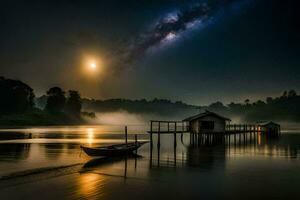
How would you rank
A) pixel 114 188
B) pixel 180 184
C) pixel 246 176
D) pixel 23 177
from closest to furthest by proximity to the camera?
1. pixel 114 188
2. pixel 180 184
3. pixel 23 177
4. pixel 246 176

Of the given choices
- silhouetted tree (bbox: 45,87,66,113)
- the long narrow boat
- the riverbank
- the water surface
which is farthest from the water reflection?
silhouetted tree (bbox: 45,87,66,113)

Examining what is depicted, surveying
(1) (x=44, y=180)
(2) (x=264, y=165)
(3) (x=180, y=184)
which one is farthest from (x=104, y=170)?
(2) (x=264, y=165)

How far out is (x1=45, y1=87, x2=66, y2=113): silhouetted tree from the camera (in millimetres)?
176925

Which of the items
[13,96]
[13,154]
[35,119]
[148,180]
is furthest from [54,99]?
[148,180]

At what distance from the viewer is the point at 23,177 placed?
21219 millimetres

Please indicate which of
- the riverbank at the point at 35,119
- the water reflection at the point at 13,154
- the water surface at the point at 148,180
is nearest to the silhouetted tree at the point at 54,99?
the riverbank at the point at 35,119

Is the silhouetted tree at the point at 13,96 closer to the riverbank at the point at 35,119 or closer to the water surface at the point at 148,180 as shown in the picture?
the riverbank at the point at 35,119

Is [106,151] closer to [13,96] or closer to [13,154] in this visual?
[13,154]

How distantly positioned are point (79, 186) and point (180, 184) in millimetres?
6304

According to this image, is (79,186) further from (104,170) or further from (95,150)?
(95,150)

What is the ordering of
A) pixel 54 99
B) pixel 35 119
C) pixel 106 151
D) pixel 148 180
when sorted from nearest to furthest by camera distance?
pixel 148 180, pixel 106 151, pixel 35 119, pixel 54 99

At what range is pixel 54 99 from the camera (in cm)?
17862

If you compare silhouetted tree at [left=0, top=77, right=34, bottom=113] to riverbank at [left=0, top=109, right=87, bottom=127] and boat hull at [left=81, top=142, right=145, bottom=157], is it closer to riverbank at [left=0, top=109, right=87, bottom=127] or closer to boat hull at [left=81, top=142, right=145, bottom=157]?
riverbank at [left=0, top=109, right=87, bottom=127]

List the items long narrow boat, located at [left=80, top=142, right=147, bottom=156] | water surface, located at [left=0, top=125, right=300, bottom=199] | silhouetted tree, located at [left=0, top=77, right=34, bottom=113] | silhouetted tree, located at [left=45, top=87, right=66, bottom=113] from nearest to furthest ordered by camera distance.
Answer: water surface, located at [left=0, top=125, right=300, bottom=199], long narrow boat, located at [left=80, top=142, right=147, bottom=156], silhouetted tree, located at [left=0, top=77, right=34, bottom=113], silhouetted tree, located at [left=45, top=87, right=66, bottom=113]
